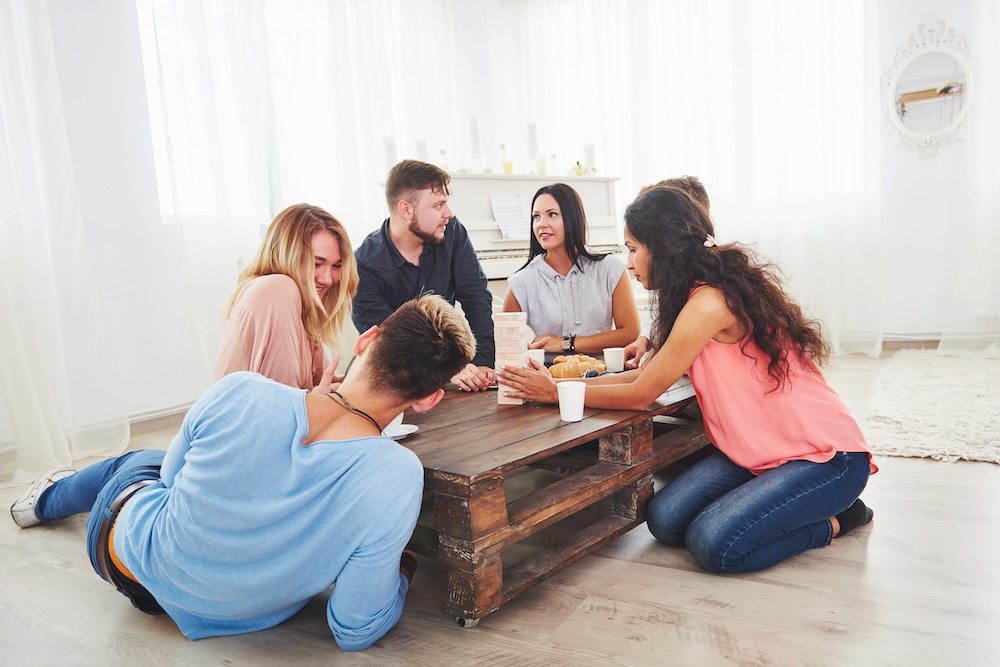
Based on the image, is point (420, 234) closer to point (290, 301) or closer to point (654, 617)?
point (290, 301)

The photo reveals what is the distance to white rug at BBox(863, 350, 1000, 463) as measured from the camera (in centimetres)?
274

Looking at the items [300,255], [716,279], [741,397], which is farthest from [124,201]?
[741,397]

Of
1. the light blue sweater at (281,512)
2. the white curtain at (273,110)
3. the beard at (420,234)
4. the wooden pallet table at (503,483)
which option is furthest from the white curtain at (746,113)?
the light blue sweater at (281,512)

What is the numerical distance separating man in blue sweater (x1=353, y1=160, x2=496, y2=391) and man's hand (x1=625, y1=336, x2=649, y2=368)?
638mm

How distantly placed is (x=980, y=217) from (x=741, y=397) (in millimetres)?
3845

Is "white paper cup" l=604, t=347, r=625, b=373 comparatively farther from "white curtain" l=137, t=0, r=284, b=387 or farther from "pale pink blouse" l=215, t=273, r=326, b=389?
"white curtain" l=137, t=0, r=284, b=387

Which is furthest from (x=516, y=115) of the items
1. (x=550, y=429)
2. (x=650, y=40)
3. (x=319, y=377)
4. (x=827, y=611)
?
(x=827, y=611)

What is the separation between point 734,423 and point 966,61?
4.24 m

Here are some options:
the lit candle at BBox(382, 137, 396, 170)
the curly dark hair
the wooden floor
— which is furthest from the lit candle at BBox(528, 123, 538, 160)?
the wooden floor

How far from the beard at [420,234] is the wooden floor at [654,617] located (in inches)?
58.2

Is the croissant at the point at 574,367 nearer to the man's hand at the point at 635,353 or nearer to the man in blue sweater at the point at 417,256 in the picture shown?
the man's hand at the point at 635,353

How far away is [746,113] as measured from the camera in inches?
211

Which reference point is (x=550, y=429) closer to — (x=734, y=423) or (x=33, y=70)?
(x=734, y=423)

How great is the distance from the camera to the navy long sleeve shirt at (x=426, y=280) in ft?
9.86
